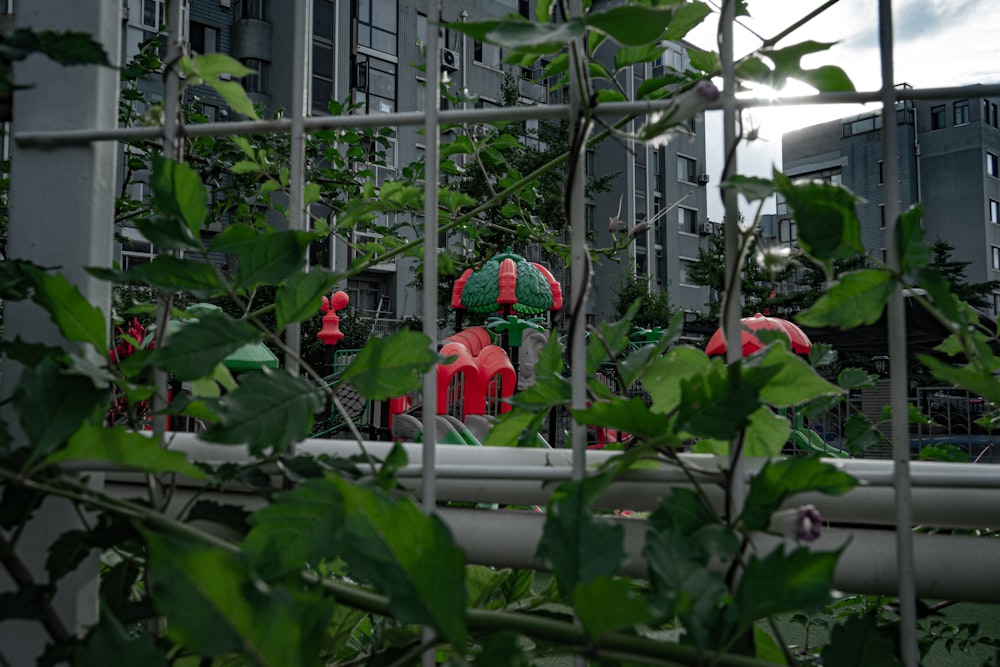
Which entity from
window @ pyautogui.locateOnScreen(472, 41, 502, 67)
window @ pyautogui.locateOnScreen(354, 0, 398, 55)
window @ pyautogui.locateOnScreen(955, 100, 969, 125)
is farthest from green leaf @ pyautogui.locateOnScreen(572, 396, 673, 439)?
window @ pyautogui.locateOnScreen(955, 100, 969, 125)

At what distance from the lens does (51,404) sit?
48 centimetres

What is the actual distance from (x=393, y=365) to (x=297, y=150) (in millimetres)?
237

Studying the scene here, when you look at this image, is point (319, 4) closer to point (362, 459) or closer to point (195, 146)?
point (195, 146)

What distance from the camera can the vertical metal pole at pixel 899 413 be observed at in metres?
0.55

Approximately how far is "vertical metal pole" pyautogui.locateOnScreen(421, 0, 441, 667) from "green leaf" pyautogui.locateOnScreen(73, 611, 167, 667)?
0.21 m

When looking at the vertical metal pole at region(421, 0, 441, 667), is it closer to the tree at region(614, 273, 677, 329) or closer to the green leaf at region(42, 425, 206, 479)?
the green leaf at region(42, 425, 206, 479)

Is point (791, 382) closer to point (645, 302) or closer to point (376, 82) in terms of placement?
point (645, 302)

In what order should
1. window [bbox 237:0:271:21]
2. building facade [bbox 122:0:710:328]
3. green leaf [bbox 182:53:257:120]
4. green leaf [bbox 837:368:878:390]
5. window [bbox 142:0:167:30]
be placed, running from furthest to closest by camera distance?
window [bbox 237:0:271:21] → building facade [bbox 122:0:710:328] → window [bbox 142:0:167:30] → green leaf [bbox 837:368:878:390] → green leaf [bbox 182:53:257:120]

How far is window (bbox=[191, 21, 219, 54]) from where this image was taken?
21266mm

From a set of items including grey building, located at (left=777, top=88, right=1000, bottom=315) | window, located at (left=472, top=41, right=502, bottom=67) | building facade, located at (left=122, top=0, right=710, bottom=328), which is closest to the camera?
building facade, located at (left=122, top=0, right=710, bottom=328)

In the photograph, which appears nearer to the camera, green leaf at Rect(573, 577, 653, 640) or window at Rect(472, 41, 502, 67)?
green leaf at Rect(573, 577, 653, 640)

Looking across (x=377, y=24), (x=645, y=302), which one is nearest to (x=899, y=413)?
(x=645, y=302)

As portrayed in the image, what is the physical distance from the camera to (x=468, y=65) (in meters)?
23.0

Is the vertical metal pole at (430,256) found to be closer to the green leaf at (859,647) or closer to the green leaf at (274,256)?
the green leaf at (274,256)
